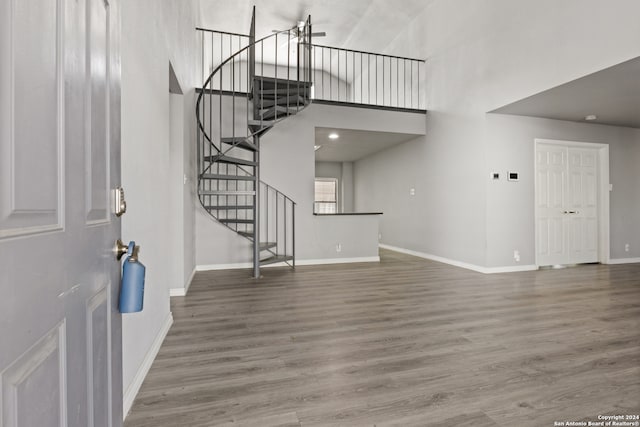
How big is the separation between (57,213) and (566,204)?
6.83 metres

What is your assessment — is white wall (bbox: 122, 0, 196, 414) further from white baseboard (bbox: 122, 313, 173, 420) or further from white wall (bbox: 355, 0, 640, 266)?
white wall (bbox: 355, 0, 640, 266)

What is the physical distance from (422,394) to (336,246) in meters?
4.25

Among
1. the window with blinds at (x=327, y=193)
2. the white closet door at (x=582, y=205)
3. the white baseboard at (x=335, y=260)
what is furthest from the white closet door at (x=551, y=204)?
the window with blinds at (x=327, y=193)

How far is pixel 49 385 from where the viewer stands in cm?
67

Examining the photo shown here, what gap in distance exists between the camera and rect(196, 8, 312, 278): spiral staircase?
4.48 m

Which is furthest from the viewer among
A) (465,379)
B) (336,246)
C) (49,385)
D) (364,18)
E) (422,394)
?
(364,18)

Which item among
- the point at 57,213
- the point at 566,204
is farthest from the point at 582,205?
the point at 57,213

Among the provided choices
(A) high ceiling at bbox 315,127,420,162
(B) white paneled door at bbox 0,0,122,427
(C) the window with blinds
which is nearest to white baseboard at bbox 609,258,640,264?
(A) high ceiling at bbox 315,127,420,162

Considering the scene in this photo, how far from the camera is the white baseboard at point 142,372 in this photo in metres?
1.63

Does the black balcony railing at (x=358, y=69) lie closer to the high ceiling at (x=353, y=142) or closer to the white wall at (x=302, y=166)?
the white wall at (x=302, y=166)

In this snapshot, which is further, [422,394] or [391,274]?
[391,274]

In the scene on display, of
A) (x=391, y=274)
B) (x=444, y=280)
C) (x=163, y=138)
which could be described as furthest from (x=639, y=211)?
(x=163, y=138)

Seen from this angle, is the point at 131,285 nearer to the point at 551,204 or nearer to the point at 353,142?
the point at 551,204

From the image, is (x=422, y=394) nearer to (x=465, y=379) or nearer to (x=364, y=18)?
(x=465, y=379)
